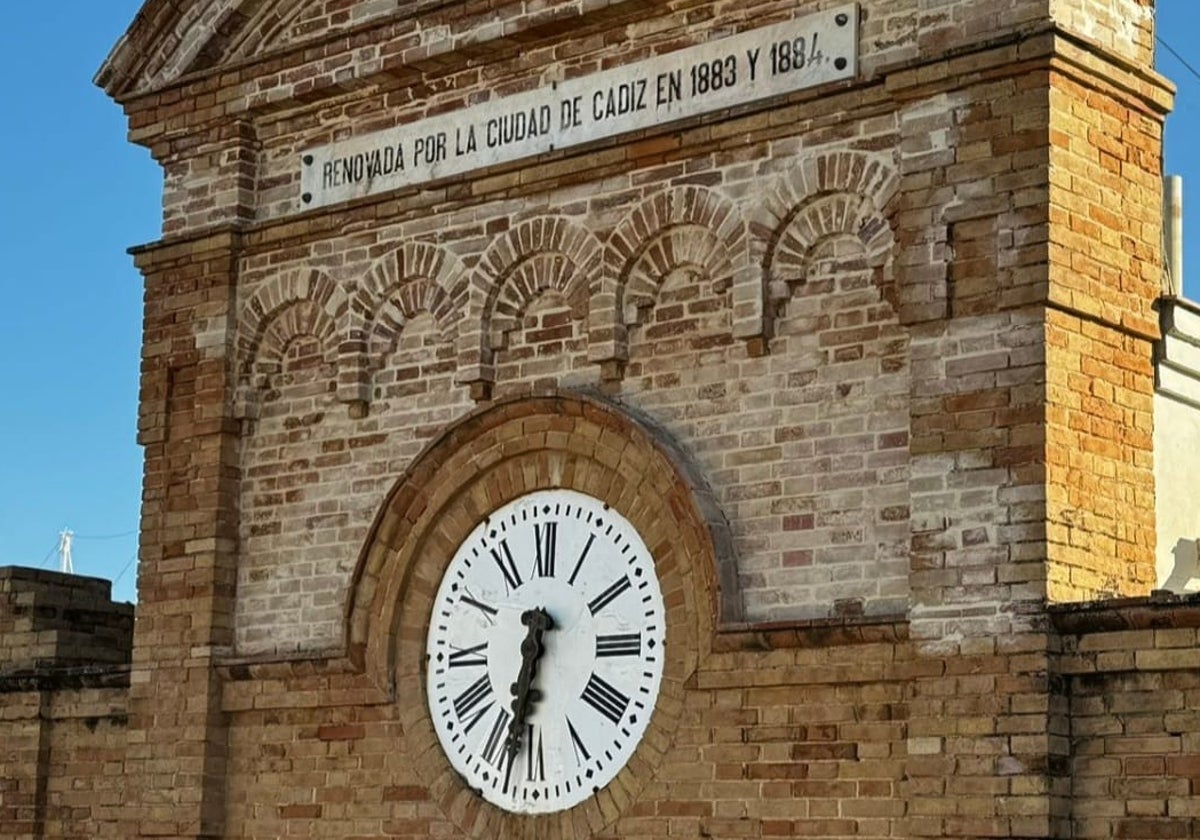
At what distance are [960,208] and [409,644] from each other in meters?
4.68

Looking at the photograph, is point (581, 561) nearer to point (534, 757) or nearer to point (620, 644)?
point (620, 644)

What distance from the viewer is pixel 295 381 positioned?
16.0m

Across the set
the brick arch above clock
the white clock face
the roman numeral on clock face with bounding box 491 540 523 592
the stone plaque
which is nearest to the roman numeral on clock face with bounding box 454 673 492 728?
the white clock face

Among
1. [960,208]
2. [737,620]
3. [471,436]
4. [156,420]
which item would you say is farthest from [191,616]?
[960,208]

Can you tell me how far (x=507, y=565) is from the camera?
567 inches

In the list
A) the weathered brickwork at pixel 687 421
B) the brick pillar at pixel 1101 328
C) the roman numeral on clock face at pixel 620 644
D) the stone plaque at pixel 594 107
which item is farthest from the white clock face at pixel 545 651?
the brick pillar at pixel 1101 328

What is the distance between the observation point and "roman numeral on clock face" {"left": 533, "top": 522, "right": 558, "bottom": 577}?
1417 centimetres

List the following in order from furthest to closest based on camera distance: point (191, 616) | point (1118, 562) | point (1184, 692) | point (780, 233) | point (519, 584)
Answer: point (191, 616) → point (519, 584) → point (780, 233) → point (1118, 562) → point (1184, 692)

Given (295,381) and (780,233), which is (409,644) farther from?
(780,233)

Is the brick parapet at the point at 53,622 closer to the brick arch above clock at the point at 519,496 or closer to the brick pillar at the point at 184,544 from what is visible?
the brick pillar at the point at 184,544

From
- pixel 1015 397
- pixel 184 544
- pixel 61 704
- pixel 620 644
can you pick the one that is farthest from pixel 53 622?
pixel 1015 397

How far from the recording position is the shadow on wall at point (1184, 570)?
12797mm

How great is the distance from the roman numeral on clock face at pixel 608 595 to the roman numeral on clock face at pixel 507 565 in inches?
24.0

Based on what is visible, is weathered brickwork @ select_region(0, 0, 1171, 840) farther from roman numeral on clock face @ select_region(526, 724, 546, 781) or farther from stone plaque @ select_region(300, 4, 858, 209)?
roman numeral on clock face @ select_region(526, 724, 546, 781)
